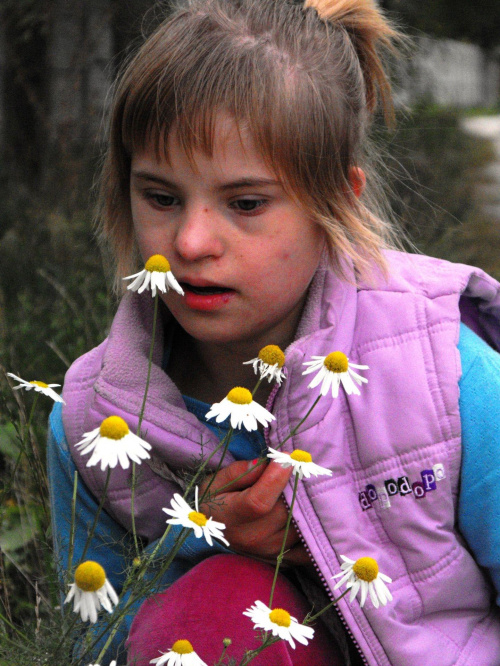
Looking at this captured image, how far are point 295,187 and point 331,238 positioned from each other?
0.57 feet

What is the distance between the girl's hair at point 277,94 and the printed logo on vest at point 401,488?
0.50 meters

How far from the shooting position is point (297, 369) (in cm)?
198

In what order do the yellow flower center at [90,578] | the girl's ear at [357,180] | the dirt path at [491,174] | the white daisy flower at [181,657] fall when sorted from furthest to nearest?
the dirt path at [491,174], the girl's ear at [357,180], the white daisy flower at [181,657], the yellow flower center at [90,578]

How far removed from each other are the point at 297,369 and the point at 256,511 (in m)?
0.32

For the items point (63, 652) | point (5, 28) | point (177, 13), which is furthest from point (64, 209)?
point (63, 652)

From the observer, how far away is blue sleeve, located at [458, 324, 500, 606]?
190 cm

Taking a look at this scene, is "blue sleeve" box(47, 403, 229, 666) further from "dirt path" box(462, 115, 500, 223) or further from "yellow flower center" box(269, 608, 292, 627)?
"dirt path" box(462, 115, 500, 223)

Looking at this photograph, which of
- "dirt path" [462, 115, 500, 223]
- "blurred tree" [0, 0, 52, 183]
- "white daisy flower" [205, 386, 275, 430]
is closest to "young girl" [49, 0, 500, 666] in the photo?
"white daisy flower" [205, 386, 275, 430]

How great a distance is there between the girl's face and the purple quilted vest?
151mm

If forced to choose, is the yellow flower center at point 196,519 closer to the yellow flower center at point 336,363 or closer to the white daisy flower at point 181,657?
the white daisy flower at point 181,657

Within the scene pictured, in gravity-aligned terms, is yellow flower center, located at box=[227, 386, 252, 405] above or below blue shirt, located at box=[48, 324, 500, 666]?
above

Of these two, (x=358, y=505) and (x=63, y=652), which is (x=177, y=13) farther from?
(x=63, y=652)

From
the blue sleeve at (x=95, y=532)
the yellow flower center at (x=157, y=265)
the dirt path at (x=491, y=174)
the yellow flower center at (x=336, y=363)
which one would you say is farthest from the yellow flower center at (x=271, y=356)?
the dirt path at (x=491, y=174)

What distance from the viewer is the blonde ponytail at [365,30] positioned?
7.18 feet
